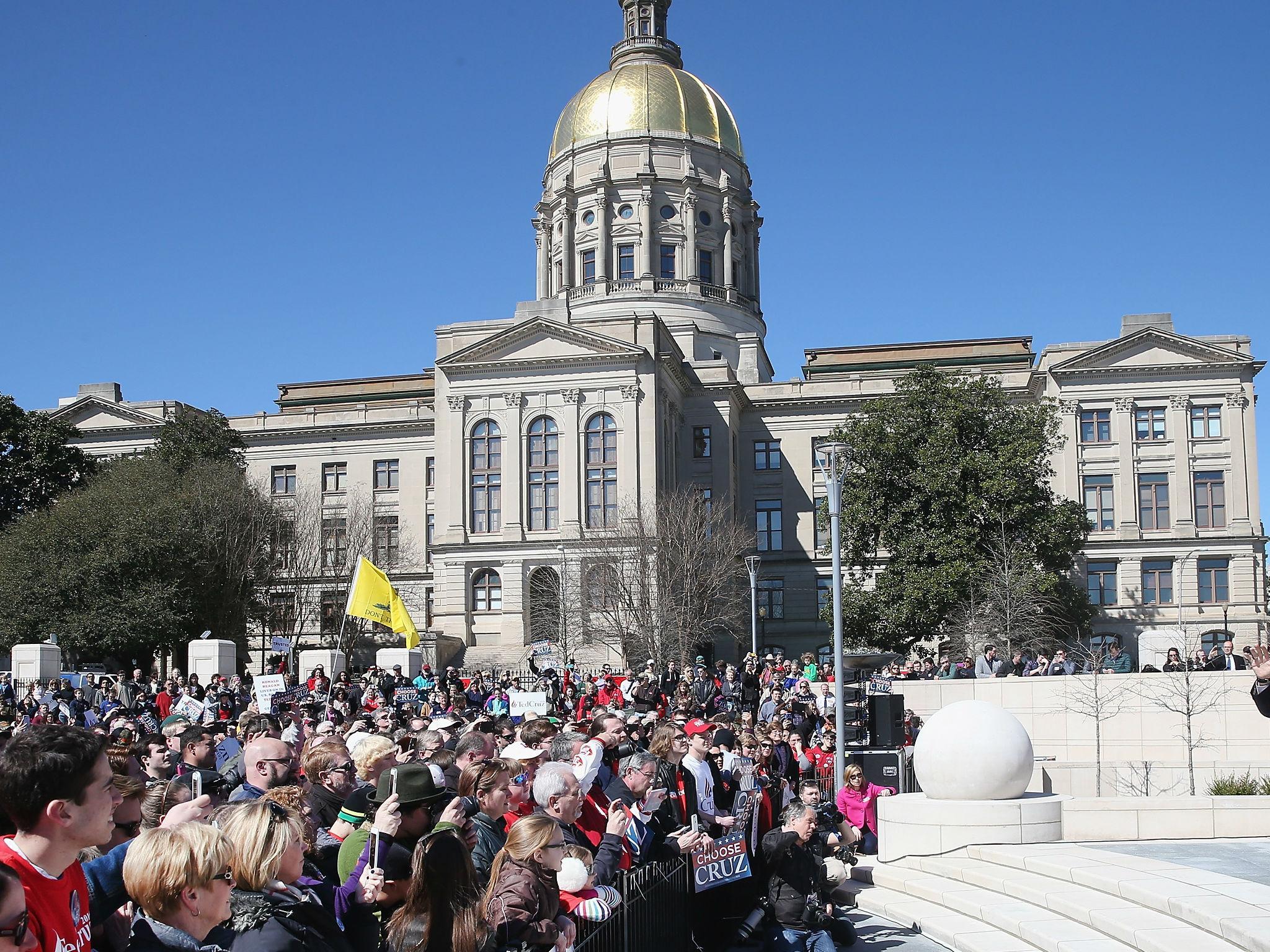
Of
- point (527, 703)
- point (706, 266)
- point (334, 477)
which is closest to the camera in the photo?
point (527, 703)

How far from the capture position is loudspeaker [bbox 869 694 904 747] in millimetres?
21594

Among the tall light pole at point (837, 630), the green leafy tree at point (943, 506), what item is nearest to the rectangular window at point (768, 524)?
the green leafy tree at point (943, 506)

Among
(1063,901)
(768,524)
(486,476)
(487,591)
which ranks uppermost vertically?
(486,476)

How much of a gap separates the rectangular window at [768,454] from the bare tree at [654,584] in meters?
14.5

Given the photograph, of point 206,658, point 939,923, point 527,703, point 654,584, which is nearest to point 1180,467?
point 654,584

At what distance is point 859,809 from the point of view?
1570 cm

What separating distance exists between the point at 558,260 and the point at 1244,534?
42.6 meters

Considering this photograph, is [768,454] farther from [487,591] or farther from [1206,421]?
[1206,421]

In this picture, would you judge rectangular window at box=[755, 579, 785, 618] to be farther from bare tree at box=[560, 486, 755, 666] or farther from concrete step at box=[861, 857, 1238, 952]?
concrete step at box=[861, 857, 1238, 952]

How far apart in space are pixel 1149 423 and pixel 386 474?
1595 inches

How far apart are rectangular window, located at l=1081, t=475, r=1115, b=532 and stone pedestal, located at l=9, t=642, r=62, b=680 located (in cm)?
4847

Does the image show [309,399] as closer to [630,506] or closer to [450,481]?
[450,481]

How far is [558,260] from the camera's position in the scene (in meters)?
81.8

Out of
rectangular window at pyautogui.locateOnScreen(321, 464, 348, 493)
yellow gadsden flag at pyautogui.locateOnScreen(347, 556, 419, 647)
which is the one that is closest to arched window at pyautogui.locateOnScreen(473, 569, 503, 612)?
rectangular window at pyautogui.locateOnScreen(321, 464, 348, 493)
